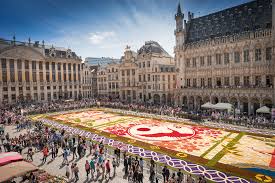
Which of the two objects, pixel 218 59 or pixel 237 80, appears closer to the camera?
pixel 237 80

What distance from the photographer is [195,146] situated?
2427cm

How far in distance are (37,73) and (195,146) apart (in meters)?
61.1

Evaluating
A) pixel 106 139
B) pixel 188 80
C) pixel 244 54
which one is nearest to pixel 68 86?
pixel 188 80

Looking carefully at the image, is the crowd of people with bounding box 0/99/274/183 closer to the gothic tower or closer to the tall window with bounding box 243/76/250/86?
the tall window with bounding box 243/76/250/86

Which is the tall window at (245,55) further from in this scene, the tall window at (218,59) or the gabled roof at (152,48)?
the gabled roof at (152,48)

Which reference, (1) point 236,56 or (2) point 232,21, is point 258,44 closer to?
(1) point 236,56

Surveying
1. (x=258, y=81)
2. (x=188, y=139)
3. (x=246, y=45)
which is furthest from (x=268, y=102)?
(x=188, y=139)

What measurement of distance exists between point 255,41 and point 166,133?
1105 inches

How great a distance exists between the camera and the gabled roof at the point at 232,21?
42.9 metres

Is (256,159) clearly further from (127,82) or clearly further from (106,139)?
(127,82)

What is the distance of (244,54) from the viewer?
43188 mm

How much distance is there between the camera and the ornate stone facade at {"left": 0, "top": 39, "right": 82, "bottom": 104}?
60756 millimetres

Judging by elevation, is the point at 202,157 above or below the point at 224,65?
below

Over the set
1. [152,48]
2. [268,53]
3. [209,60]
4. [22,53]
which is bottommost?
[268,53]
